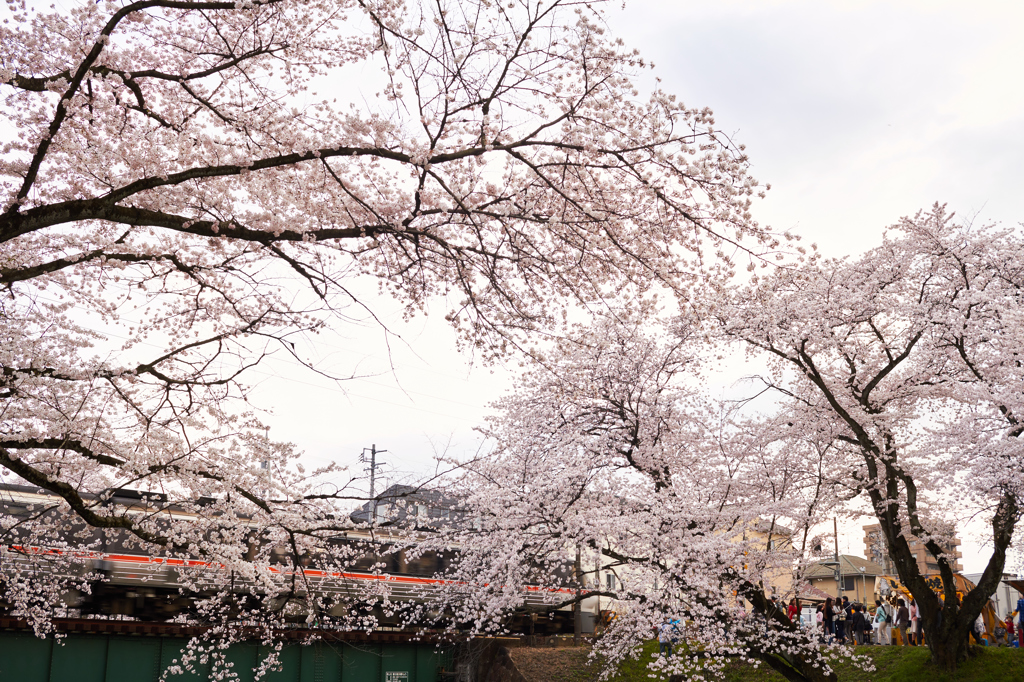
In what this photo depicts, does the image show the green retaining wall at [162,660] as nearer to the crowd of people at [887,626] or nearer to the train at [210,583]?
the train at [210,583]

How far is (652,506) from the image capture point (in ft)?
43.0

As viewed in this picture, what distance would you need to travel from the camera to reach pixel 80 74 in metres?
4.71

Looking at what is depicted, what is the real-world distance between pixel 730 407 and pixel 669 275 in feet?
33.7

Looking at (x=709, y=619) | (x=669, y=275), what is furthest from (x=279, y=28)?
(x=709, y=619)

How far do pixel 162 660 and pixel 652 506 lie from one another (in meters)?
10.9

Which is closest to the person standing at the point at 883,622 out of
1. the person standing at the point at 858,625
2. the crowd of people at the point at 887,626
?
the crowd of people at the point at 887,626

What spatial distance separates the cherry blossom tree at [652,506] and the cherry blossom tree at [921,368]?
1.32m

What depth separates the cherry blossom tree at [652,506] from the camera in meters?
12.8

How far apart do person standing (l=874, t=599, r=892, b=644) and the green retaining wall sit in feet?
35.4

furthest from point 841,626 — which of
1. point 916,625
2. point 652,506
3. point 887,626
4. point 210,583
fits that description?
point 210,583

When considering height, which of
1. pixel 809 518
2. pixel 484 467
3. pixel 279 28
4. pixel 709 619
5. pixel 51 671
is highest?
pixel 279 28

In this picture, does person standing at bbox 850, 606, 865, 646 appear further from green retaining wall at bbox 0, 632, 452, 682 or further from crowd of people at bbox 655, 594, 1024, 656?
green retaining wall at bbox 0, 632, 452, 682

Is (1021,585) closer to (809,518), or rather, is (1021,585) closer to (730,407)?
(809,518)

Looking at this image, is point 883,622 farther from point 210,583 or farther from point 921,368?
point 210,583
